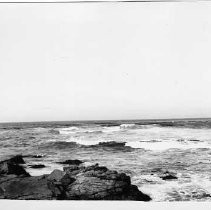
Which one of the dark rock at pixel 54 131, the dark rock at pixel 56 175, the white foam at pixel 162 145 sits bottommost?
the dark rock at pixel 56 175

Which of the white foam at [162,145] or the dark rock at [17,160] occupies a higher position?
the white foam at [162,145]

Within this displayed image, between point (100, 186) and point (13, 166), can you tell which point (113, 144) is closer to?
point (100, 186)

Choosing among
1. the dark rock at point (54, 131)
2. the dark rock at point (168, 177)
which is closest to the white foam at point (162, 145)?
the dark rock at point (168, 177)

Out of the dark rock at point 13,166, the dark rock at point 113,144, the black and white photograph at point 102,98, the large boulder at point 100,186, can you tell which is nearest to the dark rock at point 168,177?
the black and white photograph at point 102,98

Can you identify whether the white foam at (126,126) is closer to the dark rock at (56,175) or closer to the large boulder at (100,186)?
the large boulder at (100,186)

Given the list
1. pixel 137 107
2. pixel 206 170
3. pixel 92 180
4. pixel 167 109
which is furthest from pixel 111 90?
pixel 206 170

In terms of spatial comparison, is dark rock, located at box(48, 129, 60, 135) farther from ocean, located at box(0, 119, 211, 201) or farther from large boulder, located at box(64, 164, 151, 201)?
large boulder, located at box(64, 164, 151, 201)
